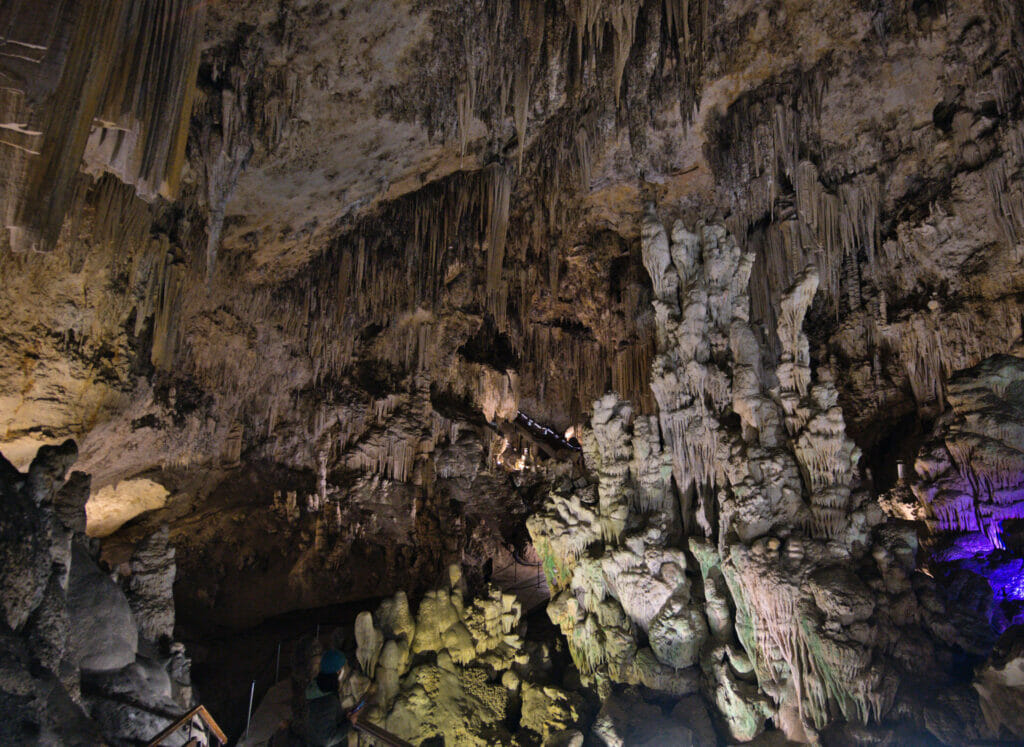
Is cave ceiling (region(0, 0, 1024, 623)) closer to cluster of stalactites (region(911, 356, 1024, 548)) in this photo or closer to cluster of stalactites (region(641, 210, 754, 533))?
cluster of stalactites (region(911, 356, 1024, 548))

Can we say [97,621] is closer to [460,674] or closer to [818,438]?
[460,674]

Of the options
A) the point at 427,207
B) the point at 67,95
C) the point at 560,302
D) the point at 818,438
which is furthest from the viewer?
the point at 560,302

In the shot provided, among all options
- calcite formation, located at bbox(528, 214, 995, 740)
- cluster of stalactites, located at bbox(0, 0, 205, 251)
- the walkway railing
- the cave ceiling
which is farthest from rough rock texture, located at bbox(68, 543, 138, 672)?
calcite formation, located at bbox(528, 214, 995, 740)

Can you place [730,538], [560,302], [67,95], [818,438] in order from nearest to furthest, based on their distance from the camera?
[67,95] < [818,438] < [730,538] < [560,302]

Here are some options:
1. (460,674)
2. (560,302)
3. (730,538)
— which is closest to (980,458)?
(730,538)

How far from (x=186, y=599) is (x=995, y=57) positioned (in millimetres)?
15713

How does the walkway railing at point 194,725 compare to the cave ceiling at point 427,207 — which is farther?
the cave ceiling at point 427,207

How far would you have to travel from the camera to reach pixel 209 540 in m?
12.6

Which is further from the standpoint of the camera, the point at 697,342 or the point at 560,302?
the point at 560,302

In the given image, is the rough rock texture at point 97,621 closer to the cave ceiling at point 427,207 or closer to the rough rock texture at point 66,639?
the rough rock texture at point 66,639

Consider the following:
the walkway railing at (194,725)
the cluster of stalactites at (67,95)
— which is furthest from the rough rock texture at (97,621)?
the cluster of stalactites at (67,95)

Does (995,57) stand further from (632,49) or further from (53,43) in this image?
(53,43)

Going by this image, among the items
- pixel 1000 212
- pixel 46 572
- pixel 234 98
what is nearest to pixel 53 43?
pixel 46 572

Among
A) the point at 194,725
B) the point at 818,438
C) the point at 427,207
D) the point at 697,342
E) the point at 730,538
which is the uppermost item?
the point at 427,207
